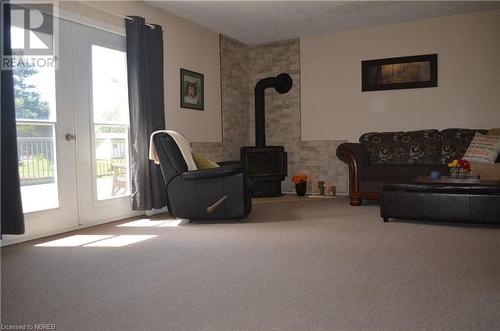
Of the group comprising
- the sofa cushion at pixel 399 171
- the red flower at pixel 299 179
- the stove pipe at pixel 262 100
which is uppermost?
the stove pipe at pixel 262 100

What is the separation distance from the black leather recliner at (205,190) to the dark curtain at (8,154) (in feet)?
4.53

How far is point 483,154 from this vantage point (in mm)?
5043

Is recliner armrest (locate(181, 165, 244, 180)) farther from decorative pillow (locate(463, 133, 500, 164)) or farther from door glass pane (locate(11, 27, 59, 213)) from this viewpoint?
decorative pillow (locate(463, 133, 500, 164))

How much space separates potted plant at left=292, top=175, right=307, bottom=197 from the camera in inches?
259

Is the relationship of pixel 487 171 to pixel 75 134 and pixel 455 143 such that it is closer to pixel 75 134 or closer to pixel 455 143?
pixel 455 143

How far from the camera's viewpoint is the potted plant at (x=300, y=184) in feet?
21.5

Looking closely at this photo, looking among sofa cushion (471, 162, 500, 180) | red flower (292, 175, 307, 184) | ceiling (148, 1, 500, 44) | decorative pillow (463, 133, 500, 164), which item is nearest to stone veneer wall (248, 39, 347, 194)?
red flower (292, 175, 307, 184)

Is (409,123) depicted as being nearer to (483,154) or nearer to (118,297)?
(483,154)

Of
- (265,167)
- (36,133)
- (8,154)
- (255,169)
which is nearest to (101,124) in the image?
(36,133)

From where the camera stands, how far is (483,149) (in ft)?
16.7

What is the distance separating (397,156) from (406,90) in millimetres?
1181

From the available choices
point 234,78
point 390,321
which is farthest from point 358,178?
point 390,321

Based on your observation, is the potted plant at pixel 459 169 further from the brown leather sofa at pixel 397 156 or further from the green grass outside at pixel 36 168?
the green grass outside at pixel 36 168

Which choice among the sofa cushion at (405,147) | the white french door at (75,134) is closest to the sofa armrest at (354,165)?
the sofa cushion at (405,147)
